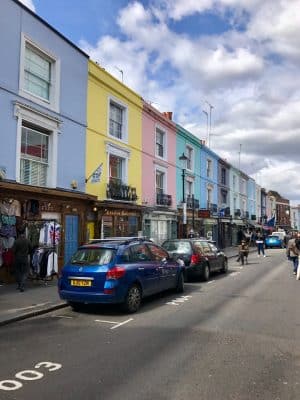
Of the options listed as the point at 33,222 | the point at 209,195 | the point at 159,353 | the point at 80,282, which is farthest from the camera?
the point at 209,195

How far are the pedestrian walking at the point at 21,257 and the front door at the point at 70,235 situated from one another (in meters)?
3.98

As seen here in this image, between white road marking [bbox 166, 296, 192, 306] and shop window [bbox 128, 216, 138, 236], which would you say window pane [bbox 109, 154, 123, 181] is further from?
white road marking [bbox 166, 296, 192, 306]

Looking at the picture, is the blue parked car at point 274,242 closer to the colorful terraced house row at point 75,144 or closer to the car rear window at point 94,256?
the colorful terraced house row at point 75,144

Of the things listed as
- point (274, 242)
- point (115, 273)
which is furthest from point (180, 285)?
point (274, 242)

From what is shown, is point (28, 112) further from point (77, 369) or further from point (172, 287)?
point (77, 369)

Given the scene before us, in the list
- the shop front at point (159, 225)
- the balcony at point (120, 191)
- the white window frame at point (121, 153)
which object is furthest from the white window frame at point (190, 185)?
the white window frame at point (121, 153)

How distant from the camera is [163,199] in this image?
25422 millimetres

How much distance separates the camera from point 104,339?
720 centimetres

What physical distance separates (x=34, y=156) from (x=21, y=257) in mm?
4356

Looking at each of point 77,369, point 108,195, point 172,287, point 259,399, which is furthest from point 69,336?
point 108,195

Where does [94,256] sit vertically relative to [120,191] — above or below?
below

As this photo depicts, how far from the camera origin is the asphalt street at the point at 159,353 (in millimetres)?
4918

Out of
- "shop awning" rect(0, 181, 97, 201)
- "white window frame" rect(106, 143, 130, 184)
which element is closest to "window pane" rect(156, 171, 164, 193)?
Answer: "white window frame" rect(106, 143, 130, 184)

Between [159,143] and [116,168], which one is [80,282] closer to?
[116,168]
